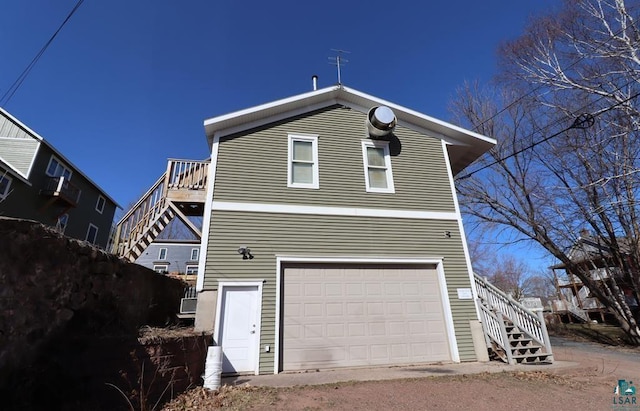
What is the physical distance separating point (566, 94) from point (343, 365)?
1236 centimetres

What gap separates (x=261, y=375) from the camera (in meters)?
6.42

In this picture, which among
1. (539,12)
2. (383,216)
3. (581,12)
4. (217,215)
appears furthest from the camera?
(539,12)

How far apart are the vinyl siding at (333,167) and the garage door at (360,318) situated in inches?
74.5

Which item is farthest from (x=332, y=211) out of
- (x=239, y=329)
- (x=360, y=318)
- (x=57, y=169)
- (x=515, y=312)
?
(x=57, y=169)

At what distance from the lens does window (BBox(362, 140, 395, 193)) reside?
879 centimetres

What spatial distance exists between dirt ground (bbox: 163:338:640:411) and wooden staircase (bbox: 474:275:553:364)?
0.88m

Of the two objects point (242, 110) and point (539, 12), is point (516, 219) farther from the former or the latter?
point (242, 110)

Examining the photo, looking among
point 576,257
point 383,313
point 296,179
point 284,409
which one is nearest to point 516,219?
point 576,257

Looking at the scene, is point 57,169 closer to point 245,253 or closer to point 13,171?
point 13,171

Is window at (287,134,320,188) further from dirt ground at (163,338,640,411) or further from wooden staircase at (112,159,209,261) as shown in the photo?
dirt ground at (163,338,640,411)

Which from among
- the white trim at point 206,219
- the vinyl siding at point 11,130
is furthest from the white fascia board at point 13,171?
the white trim at point 206,219

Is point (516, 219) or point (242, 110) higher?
point (242, 110)

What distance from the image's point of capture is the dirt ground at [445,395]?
446 cm

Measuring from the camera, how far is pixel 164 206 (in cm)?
849
